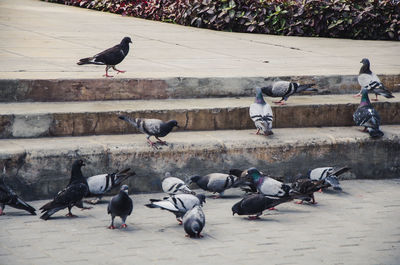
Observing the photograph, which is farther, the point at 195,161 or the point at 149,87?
the point at 149,87

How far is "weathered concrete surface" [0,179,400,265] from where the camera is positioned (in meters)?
5.43

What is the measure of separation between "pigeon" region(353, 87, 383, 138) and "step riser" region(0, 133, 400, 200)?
0.13 m

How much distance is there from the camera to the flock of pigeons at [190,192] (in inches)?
241

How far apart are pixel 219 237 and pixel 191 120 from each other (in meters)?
2.37

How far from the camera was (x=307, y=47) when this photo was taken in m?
12.6

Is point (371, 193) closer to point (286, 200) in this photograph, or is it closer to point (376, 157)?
point (376, 157)

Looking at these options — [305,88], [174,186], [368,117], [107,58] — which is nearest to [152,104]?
[107,58]

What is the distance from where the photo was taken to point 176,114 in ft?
26.3

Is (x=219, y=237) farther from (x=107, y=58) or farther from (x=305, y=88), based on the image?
(x=107, y=58)

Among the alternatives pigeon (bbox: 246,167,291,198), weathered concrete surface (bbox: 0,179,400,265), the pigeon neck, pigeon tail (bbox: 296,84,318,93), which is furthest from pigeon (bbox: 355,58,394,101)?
pigeon (bbox: 246,167,291,198)

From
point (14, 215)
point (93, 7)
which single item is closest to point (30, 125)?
point (14, 215)

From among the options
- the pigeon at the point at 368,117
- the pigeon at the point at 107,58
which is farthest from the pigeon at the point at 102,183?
the pigeon at the point at 368,117

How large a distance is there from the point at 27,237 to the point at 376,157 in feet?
13.8

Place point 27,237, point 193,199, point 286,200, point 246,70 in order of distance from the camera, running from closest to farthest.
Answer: point 27,237 < point 193,199 < point 286,200 < point 246,70
